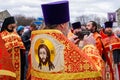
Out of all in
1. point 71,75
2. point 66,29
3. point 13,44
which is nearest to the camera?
point 71,75

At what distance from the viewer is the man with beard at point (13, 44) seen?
10477mm

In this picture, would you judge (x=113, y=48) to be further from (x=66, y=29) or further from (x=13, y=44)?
(x=66, y=29)

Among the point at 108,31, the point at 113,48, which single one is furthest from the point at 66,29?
the point at 108,31

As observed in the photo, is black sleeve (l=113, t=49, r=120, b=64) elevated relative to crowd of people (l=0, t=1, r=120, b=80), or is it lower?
lower

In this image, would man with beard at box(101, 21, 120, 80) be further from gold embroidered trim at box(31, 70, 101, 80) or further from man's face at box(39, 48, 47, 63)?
gold embroidered trim at box(31, 70, 101, 80)

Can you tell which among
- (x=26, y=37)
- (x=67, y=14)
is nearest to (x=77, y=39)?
(x=67, y=14)

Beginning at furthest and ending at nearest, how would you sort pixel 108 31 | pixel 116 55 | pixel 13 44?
pixel 108 31
pixel 116 55
pixel 13 44

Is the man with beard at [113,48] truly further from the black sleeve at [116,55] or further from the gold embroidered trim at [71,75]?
the gold embroidered trim at [71,75]

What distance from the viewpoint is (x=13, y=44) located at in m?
10.6

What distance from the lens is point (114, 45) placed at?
13289 mm

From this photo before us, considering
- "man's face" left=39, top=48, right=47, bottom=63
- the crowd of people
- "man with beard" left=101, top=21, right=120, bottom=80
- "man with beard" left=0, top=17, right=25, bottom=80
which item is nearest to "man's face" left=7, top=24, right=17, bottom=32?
"man with beard" left=0, top=17, right=25, bottom=80

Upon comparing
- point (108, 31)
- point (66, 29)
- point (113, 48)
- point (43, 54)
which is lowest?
point (113, 48)

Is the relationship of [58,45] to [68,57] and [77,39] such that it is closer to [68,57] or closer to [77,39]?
[68,57]

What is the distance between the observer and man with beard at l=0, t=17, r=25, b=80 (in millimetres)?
10477
